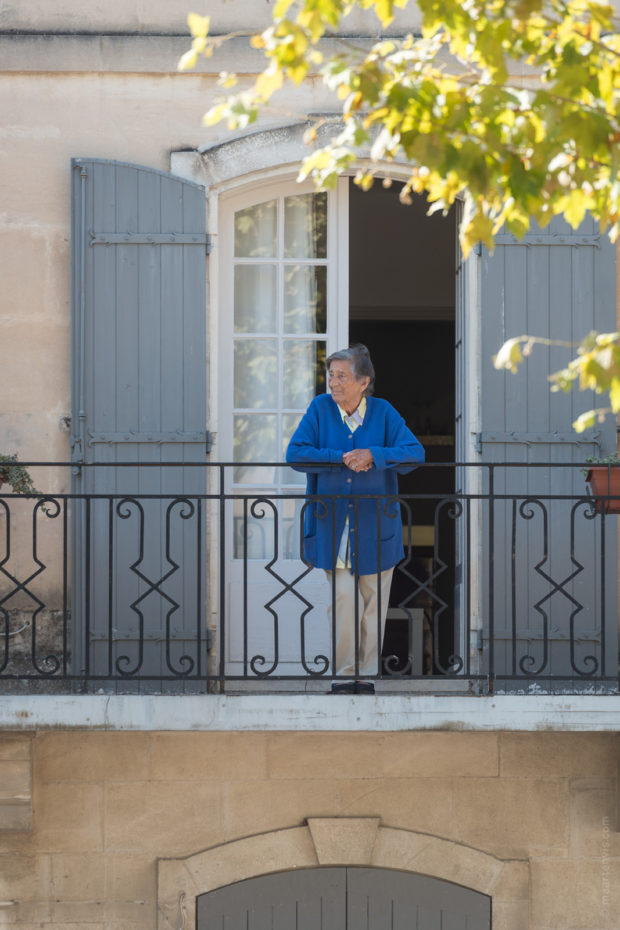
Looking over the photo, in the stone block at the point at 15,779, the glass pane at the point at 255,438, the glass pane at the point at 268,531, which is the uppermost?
the glass pane at the point at 255,438

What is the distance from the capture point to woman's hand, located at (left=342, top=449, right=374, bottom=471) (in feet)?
22.9

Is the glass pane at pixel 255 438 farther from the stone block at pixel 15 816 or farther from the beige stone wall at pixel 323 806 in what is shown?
the stone block at pixel 15 816

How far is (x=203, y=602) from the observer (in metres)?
7.87

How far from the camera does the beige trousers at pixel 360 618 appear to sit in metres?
7.23

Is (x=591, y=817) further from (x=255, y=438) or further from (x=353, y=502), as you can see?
(x=255, y=438)

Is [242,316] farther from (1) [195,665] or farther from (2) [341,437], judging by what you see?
(1) [195,665]

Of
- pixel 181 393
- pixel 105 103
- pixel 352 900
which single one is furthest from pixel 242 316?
pixel 352 900

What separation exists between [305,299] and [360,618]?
2.00 meters

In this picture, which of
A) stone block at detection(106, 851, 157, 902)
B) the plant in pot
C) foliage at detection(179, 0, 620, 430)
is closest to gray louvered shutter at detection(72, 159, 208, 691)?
stone block at detection(106, 851, 157, 902)

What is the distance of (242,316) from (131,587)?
1625 mm

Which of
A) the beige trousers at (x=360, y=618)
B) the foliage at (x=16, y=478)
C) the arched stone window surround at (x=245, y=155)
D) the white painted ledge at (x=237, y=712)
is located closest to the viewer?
the white painted ledge at (x=237, y=712)

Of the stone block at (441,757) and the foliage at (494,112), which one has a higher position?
the foliage at (494,112)

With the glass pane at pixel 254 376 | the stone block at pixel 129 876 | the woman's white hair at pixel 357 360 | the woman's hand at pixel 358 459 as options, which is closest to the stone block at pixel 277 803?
the stone block at pixel 129 876

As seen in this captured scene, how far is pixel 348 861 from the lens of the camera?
7.83m
